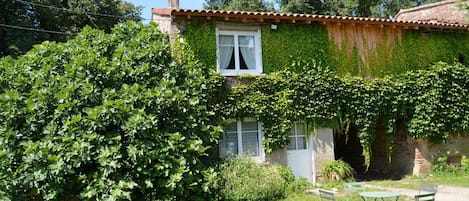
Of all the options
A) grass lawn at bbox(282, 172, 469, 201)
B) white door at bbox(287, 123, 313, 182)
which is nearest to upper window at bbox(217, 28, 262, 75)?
white door at bbox(287, 123, 313, 182)

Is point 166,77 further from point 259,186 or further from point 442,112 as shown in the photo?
point 442,112

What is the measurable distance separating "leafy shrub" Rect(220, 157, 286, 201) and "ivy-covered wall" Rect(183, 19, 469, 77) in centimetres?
334

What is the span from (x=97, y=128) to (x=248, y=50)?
19.6 feet

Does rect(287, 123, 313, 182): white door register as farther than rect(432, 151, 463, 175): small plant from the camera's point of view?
No

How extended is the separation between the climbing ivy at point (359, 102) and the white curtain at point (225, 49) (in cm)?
101

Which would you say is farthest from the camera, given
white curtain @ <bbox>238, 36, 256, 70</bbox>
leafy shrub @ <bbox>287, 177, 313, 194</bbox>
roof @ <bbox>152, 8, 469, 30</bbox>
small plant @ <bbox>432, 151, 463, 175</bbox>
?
small plant @ <bbox>432, 151, 463, 175</bbox>

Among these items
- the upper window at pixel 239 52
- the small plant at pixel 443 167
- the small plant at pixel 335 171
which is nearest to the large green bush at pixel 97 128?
the upper window at pixel 239 52

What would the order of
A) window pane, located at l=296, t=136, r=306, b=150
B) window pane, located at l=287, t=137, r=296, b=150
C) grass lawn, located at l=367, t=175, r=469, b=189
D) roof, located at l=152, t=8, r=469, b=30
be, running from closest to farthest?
1. roof, located at l=152, t=8, r=469, b=30
2. grass lawn, located at l=367, t=175, r=469, b=189
3. window pane, located at l=287, t=137, r=296, b=150
4. window pane, located at l=296, t=136, r=306, b=150

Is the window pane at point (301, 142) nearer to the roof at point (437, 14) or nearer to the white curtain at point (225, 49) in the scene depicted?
the white curtain at point (225, 49)

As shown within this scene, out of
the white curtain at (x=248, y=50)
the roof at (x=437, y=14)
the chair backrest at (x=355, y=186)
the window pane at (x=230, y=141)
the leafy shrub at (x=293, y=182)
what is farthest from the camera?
the roof at (x=437, y=14)

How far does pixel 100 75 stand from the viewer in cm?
1000

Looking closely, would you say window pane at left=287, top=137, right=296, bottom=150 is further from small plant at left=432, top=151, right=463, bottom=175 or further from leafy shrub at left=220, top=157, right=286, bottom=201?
small plant at left=432, top=151, right=463, bottom=175

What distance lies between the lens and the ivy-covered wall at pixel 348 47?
12828 millimetres

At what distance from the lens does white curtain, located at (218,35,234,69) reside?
1310 cm
